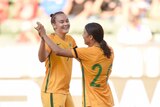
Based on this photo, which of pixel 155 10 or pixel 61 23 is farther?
pixel 155 10

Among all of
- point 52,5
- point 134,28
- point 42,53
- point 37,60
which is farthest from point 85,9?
point 42,53

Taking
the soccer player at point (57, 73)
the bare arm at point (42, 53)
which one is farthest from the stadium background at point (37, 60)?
the bare arm at point (42, 53)

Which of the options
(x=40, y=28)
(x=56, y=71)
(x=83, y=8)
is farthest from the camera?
(x=83, y=8)

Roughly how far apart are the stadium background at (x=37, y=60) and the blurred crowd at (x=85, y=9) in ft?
0.04

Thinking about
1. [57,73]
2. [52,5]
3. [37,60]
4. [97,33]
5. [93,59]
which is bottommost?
[37,60]

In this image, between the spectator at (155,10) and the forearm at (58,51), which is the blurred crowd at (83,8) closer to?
the spectator at (155,10)

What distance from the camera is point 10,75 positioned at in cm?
663

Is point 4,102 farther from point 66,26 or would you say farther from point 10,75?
point 66,26

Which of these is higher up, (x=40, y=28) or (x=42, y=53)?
(x=40, y=28)

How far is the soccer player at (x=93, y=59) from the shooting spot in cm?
389

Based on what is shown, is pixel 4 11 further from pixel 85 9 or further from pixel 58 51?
pixel 58 51

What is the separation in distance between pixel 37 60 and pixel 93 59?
2814mm

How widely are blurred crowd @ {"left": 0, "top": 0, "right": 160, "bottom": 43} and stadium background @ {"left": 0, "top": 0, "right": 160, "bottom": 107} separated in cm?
1

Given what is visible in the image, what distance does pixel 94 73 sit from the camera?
3918 millimetres
